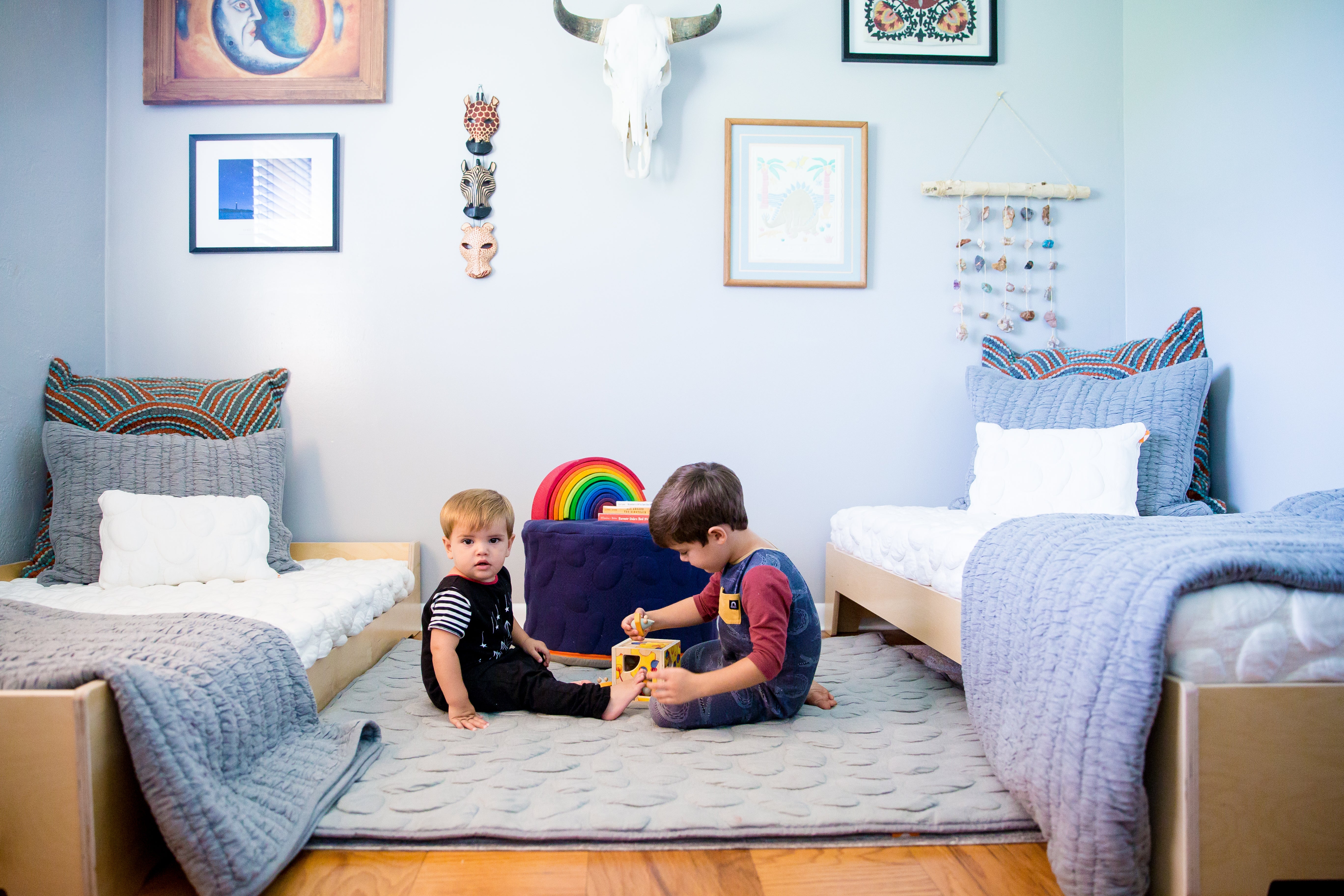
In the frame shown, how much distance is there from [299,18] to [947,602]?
100 inches

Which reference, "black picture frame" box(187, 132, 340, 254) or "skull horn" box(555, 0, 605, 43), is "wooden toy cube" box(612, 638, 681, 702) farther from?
"skull horn" box(555, 0, 605, 43)

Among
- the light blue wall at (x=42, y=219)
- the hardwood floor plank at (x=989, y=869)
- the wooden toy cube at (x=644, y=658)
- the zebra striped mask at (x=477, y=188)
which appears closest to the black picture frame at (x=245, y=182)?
the light blue wall at (x=42, y=219)

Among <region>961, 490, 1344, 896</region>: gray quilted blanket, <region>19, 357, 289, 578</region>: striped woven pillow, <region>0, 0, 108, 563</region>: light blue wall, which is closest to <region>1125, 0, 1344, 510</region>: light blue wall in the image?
<region>961, 490, 1344, 896</region>: gray quilted blanket

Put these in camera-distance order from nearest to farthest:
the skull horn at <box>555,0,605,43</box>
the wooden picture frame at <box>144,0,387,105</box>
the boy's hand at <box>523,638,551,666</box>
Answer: the boy's hand at <box>523,638,551,666</box> < the skull horn at <box>555,0,605,43</box> < the wooden picture frame at <box>144,0,387,105</box>

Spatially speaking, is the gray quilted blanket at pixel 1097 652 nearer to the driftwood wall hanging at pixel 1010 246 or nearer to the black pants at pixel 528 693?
the black pants at pixel 528 693

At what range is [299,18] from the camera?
7.70 feet

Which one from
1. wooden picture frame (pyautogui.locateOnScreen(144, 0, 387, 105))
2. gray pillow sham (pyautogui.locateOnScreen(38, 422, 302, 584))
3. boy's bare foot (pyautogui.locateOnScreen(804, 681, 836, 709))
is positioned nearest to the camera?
boy's bare foot (pyautogui.locateOnScreen(804, 681, 836, 709))

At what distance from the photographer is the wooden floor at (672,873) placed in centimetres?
95

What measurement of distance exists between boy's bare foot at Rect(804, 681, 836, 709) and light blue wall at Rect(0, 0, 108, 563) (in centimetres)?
207

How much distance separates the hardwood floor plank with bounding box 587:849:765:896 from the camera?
948 mm

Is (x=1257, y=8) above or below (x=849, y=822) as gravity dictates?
above

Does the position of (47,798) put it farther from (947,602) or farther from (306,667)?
(947,602)

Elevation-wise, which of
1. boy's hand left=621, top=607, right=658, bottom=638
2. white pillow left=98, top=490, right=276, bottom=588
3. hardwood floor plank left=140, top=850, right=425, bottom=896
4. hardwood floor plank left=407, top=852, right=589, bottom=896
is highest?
white pillow left=98, top=490, right=276, bottom=588

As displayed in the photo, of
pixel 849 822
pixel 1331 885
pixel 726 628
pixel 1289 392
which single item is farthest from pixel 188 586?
pixel 1289 392
